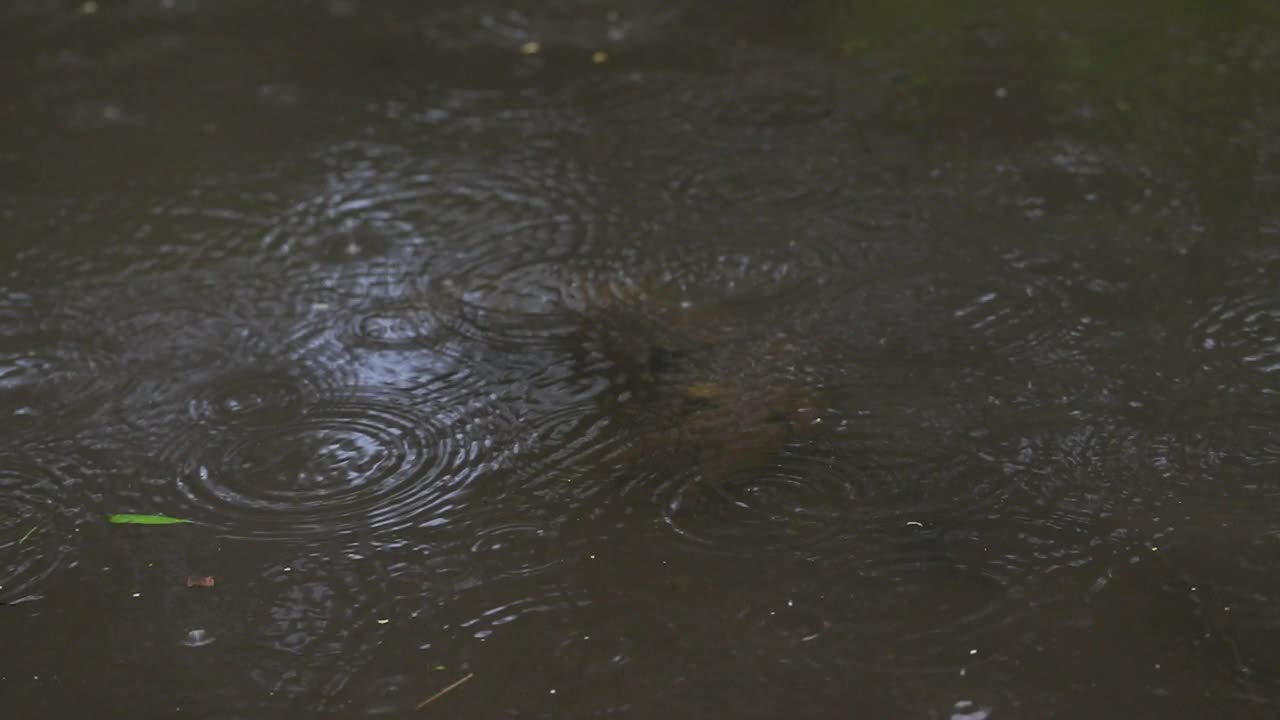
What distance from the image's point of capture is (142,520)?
100 inches

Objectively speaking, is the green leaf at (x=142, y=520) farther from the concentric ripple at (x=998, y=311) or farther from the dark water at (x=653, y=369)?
the concentric ripple at (x=998, y=311)

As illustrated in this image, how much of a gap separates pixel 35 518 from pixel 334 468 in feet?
1.79

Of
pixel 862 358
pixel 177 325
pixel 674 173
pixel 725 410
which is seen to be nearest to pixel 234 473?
pixel 177 325

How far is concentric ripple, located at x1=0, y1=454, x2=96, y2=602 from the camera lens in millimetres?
2443

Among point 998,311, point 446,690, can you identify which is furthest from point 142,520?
point 998,311

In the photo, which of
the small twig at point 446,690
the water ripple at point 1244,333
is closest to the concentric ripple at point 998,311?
the water ripple at point 1244,333

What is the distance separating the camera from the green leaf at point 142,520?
2.54m

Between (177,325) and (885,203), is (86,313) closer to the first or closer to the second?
(177,325)

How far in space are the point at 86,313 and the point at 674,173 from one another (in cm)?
151

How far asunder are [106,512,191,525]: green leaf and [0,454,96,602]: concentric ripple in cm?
6

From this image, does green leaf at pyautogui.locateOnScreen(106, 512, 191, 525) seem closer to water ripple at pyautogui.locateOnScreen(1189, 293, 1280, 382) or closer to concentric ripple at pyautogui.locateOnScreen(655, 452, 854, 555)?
concentric ripple at pyautogui.locateOnScreen(655, 452, 854, 555)

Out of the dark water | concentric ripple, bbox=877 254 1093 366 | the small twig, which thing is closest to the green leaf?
the dark water

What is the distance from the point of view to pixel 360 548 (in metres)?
2.48

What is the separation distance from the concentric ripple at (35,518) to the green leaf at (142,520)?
6cm
